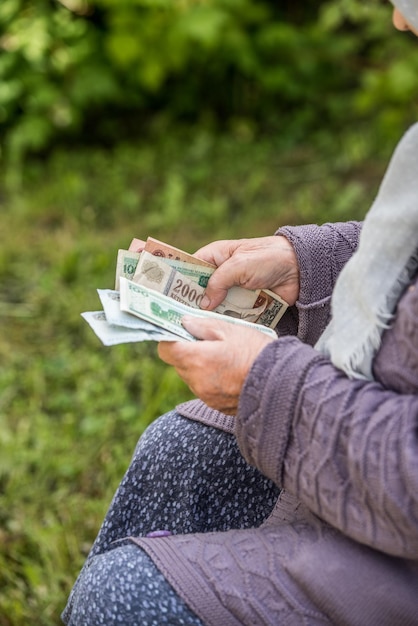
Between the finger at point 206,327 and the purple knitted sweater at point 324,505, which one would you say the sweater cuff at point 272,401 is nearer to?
the purple knitted sweater at point 324,505

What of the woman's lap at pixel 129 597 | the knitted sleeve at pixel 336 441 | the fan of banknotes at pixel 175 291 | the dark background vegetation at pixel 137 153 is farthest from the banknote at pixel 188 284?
the dark background vegetation at pixel 137 153

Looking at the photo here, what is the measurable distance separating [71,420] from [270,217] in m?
1.83

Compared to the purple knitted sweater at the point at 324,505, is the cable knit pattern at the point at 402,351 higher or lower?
higher

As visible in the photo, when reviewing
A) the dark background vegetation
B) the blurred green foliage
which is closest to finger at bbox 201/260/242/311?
the dark background vegetation

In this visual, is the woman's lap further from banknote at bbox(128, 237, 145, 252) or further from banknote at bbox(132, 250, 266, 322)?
banknote at bbox(128, 237, 145, 252)

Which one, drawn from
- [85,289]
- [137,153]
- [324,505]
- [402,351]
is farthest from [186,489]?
[137,153]

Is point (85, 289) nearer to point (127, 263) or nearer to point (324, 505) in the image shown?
point (127, 263)

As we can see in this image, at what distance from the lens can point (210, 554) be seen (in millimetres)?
1287

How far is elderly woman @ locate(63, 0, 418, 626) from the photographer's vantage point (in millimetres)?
1148

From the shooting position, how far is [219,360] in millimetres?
1304

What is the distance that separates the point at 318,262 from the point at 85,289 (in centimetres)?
234

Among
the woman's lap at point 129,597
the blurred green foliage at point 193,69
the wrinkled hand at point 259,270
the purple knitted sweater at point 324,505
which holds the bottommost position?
the woman's lap at point 129,597

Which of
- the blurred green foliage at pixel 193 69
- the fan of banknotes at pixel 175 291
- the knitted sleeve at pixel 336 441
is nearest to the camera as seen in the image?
the knitted sleeve at pixel 336 441

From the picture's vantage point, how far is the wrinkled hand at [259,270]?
5.28 ft
